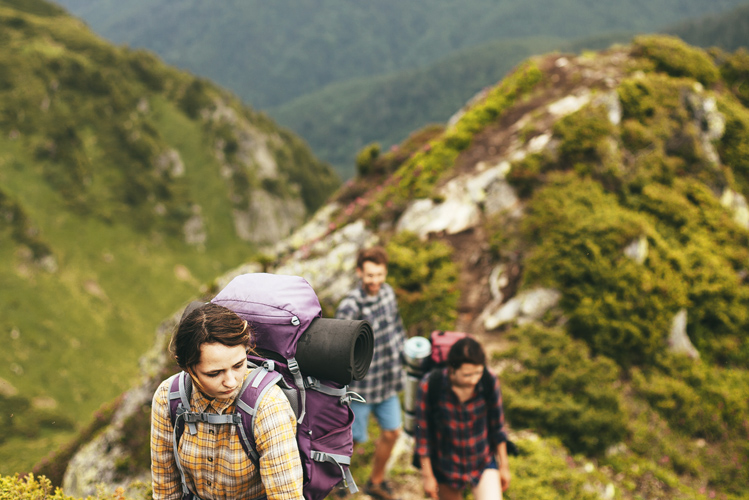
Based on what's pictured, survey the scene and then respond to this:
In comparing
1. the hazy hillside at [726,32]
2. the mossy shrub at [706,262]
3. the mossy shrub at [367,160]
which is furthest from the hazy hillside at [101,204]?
the hazy hillside at [726,32]

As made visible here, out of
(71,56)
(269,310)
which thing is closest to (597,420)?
(269,310)

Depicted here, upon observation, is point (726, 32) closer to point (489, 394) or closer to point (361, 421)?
point (489, 394)

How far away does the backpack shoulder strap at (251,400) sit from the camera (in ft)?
7.06

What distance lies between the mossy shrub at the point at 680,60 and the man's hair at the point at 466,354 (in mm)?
16811

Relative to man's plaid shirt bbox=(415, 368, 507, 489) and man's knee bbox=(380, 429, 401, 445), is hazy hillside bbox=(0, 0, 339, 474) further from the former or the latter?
man's plaid shirt bbox=(415, 368, 507, 489)

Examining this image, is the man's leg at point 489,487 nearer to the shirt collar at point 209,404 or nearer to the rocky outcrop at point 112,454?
the shirt collar at point 209,404

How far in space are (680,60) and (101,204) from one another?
57215 mm

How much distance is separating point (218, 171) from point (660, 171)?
219ft

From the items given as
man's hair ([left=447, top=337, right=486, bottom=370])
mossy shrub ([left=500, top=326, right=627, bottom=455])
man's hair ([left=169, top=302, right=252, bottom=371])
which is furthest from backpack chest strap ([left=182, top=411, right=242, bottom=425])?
mossy shrub ([left=500, top=326, right=627, bottom=455])

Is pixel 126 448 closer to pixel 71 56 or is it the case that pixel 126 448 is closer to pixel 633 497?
pixel 633 497

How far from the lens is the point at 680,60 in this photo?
51.6ft

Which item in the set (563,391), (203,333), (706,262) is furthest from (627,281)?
(203,333)

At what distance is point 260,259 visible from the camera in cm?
1352

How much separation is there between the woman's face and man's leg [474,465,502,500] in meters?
3.01
